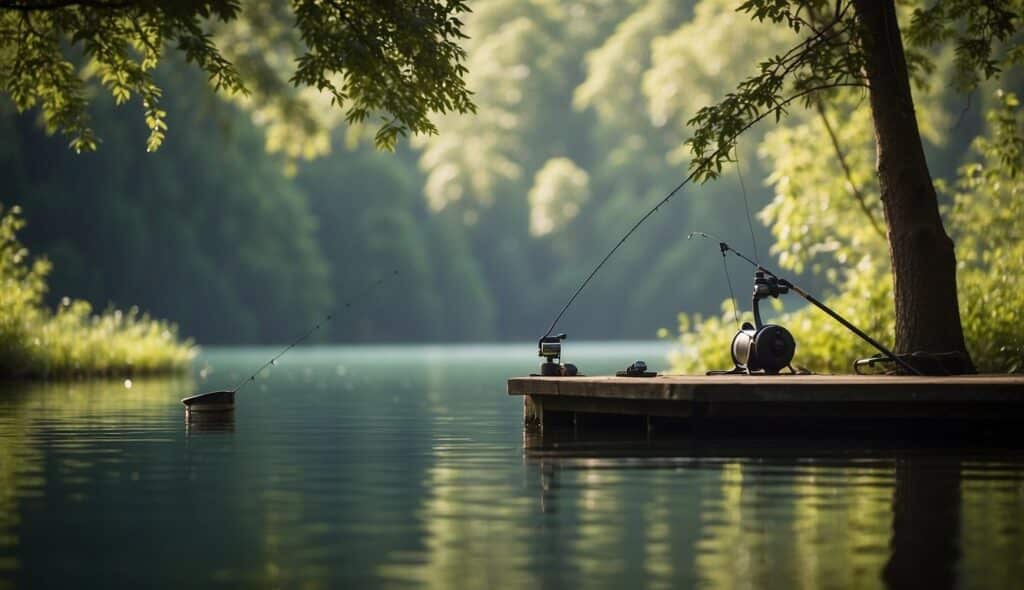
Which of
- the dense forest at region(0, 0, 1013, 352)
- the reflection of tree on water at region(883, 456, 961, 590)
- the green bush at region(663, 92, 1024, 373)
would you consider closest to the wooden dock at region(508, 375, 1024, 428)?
the reflection of tree on water at region(883, 456, 961, 590)

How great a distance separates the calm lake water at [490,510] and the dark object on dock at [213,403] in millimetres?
808

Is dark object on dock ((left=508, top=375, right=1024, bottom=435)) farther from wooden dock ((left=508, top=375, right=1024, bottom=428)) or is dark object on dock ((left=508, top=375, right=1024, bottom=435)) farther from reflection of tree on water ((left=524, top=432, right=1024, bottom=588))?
reflection of tree on water ((left=524, top=432, right=1024, bottom=588))

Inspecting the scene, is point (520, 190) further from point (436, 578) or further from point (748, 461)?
point (436, 578)

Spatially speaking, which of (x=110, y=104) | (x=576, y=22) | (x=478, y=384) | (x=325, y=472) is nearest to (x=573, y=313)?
(x=576, y=22)

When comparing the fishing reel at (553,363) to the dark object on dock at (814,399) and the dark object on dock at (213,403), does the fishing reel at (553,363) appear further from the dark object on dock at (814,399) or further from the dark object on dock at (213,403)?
the dark object on dock at (213,403)

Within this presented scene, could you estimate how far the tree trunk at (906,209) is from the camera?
57.2ft

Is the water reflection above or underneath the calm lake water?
above

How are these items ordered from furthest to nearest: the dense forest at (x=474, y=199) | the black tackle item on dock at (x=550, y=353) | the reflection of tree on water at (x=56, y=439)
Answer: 1. the dense forest at (x=474, y=199)
2. the black tackle item on dock at (x=550, y=353)
3. the reflection of tree on water at (x=56, y=439)

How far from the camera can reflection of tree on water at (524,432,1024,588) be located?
7410 millimetres

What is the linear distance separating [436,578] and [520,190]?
77.2 metres

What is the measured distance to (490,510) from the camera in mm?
9625

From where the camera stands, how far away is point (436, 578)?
23.7 ft

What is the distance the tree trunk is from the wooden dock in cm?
203

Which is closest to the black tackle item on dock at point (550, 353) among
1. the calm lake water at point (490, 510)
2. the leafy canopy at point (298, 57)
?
the calm lake water at point (490, 510)
